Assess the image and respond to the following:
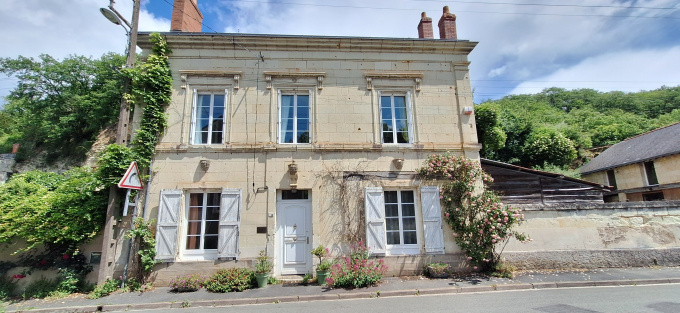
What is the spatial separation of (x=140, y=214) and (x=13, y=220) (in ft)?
8.45

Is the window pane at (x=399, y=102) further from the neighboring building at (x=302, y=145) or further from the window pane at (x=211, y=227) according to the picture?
the window pane at (x=211, y=227)

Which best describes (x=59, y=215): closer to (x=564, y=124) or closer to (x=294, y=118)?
(x=294, y=118)

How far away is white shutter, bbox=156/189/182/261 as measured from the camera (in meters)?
7.24

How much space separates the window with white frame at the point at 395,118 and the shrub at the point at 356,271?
329 centimetres

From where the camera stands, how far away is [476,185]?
8.17 m

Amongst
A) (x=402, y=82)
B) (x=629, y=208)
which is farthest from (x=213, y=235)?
(x=629, y=208)

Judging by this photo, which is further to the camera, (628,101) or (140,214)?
(628,101)

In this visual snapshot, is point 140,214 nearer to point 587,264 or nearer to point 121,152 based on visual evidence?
point 121,152

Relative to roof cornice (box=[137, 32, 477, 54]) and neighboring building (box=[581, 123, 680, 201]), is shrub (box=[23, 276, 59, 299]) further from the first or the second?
neighboring building (box=[581, 123, 680, 201])

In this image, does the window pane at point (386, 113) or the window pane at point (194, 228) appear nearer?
the window pane at point (194, 228)

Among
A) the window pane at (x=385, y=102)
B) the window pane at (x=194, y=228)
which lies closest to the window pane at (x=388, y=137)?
the window pane at (x=385, y=102)

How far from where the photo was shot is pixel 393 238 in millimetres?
7922

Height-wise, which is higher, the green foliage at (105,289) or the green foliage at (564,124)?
the green foliage at (564,124)

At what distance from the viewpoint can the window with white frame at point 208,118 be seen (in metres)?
8.10
